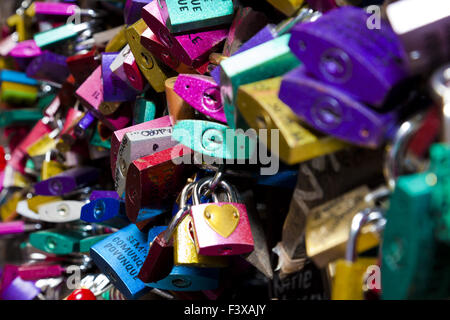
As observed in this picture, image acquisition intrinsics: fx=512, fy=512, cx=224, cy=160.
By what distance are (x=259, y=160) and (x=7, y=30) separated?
147 centimetres

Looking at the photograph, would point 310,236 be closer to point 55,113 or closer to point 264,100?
point 264,100

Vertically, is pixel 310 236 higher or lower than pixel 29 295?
higher

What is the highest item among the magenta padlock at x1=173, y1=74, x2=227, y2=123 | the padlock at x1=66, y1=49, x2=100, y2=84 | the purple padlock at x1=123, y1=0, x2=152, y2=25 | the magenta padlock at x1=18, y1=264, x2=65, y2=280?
the purple padlock at x1=123, y1=0, x2=152, y2=25

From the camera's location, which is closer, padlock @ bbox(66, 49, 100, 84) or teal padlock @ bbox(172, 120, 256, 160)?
teal padlock @ bbox(172, 120, 256, 160)

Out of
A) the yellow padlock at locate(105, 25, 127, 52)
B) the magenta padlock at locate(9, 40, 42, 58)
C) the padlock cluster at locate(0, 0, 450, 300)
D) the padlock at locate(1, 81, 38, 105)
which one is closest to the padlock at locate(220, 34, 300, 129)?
the padlock cluster at locate(0, 0, 450, 300)

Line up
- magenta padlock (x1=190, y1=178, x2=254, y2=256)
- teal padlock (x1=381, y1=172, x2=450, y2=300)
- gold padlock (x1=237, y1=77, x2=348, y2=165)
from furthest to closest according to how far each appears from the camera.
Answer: magenta padlock (x1=190, y1=178, x2=254, y2=256) → gold padlock (x1=237, y1=77, x2=348, y2=165) → teal padlock (x1=381, y1=172, x2=450, y2=300)

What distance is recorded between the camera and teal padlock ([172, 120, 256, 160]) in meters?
0.75

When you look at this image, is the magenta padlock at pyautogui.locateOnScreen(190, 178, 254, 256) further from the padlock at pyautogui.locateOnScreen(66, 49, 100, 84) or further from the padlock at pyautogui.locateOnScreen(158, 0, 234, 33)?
the padlock at pyautogui.locateOnScreen(66, 49, 100, 84)

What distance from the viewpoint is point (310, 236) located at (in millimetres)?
653

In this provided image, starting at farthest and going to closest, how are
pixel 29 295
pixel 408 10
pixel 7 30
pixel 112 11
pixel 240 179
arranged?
pixel 7 30 → pixel 112 11 → pixel 29 295 → pixel 240 179 → pixel 408 10

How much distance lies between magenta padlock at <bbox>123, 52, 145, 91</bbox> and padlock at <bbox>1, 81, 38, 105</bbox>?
2.80 feet

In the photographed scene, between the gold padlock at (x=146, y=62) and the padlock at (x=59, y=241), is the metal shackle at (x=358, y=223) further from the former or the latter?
the padlock at (x=59, y=241)

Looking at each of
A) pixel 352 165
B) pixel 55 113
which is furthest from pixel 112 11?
pixel 352 165

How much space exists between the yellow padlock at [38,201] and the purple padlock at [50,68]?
0.35m
